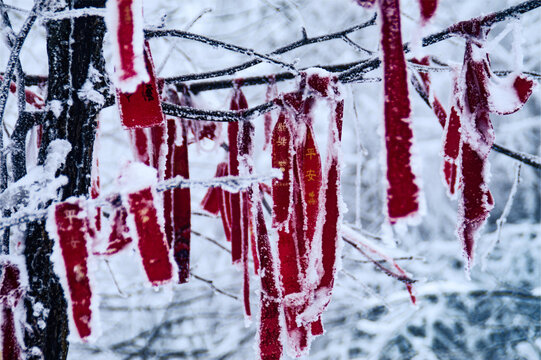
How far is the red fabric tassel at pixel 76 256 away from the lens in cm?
39

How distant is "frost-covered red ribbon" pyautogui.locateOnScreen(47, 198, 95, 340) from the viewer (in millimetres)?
387

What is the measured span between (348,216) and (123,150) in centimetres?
169

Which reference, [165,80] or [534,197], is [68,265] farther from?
[534,197]

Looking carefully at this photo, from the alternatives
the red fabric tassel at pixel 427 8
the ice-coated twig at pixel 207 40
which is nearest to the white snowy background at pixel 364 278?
the ice-coated twig at pixel 207 40

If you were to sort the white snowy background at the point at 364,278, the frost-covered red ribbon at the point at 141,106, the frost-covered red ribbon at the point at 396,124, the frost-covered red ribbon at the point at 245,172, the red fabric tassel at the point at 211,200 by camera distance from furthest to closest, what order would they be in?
the white snowy background at the point at 364,278
the red fabric tassel at the point at 211,200
the frost-covered red ribbon at the point at 245,172
the frost-covered red ribbon at the point at 141,106
the frost-covered red ribbon at the point at 396,124

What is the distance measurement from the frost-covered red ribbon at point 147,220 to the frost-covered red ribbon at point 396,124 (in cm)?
21

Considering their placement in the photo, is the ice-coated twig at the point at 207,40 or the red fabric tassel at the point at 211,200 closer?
the ice-coated twig at the point at 207,40

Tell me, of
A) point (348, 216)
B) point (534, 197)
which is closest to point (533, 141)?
point (534, 197)

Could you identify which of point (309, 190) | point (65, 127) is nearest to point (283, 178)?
point (309, 190)

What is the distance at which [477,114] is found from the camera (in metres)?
0.47

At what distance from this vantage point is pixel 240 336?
9.34ft

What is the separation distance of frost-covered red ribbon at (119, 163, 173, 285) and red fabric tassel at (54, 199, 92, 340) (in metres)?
0.05

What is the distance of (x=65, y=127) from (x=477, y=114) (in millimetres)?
499

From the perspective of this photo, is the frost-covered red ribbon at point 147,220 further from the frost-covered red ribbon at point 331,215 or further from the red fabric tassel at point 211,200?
the red fabric tassel at point 211,200
